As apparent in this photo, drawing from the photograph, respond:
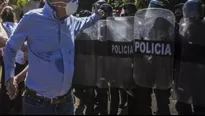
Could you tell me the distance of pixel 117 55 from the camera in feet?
18.2

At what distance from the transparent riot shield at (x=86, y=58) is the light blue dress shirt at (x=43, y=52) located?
106 inches

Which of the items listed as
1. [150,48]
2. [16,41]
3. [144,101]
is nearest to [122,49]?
[150,48]

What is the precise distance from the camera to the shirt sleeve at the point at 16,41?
302 cm

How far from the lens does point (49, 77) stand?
303 cm

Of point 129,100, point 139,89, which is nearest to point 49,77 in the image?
point 139,89

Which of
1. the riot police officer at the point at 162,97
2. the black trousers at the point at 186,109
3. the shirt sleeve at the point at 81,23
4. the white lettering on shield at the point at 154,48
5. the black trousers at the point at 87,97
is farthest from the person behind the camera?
the black trousers at the point at 87,97

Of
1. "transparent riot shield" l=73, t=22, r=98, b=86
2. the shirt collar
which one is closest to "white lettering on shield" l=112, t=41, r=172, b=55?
"transparent riot shield" l=73, t=22, r=98, b=86

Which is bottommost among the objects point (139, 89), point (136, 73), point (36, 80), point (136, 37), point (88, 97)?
point (88, 97)

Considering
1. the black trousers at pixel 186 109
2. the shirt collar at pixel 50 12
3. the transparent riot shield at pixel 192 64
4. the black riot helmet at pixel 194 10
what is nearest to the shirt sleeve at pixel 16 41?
the shirt collar at pixel 50 12

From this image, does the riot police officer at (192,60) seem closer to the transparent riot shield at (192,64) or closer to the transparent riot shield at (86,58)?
the transparent riot shield at (192,64)

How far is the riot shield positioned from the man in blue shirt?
6.54 ft

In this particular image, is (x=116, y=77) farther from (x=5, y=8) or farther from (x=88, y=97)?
(x=5, y=8)

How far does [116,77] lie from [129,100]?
51cm

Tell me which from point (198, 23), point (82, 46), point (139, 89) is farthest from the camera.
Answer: point (82, 46)
